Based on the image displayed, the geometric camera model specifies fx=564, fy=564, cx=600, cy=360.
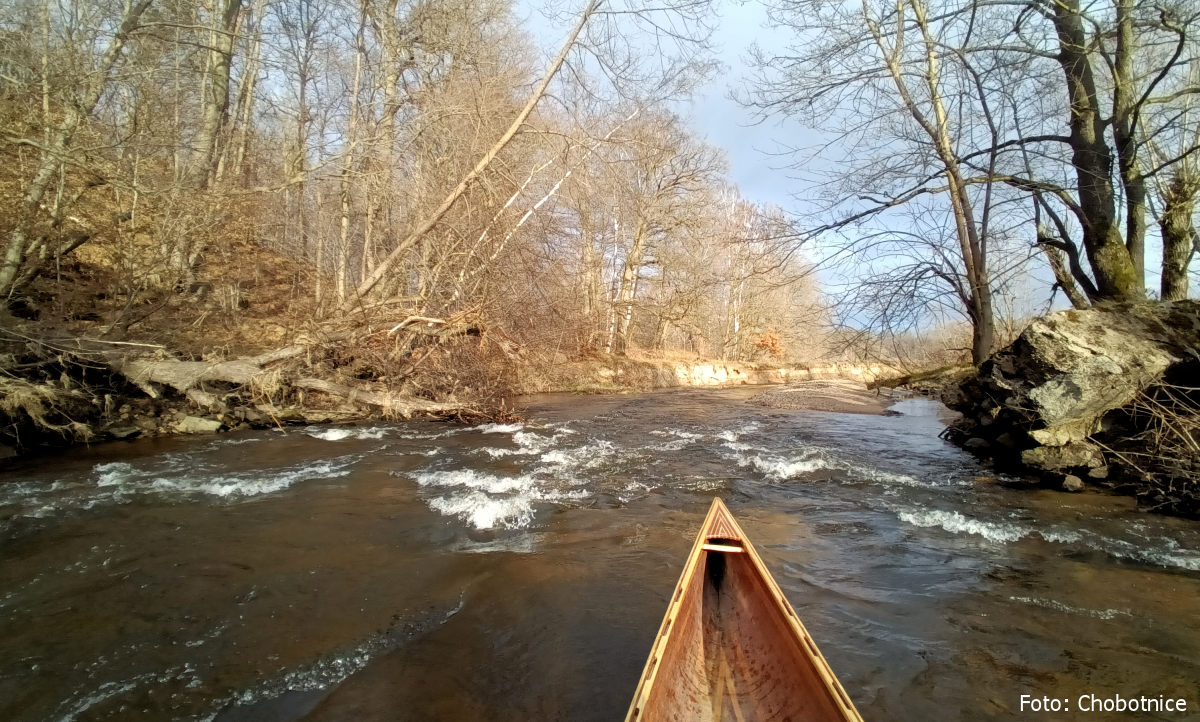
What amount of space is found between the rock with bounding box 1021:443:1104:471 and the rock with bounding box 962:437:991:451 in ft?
5.61

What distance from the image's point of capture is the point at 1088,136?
7.75m

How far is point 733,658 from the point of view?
2738mm

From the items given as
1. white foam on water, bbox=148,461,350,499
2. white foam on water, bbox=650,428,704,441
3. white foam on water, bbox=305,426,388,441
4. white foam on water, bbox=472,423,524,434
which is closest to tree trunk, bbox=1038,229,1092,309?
white foam on water, bbox=650,428,704,441

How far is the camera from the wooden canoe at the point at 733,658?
219 cm

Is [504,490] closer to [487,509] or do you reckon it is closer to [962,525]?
[487,509]

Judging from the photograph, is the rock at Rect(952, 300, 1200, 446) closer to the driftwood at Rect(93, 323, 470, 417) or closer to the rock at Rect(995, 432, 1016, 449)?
the rock at Rect(995, 432, 1016, 449)

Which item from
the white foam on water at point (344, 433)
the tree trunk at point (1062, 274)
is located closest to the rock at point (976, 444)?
the tree trunk at point (1062, 274)

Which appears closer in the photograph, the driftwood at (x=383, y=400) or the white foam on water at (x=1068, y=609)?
the white foam on water at (x=1068, y=609)

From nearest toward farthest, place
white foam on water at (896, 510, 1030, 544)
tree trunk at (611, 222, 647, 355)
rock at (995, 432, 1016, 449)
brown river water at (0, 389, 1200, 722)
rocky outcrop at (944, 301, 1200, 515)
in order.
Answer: brown river water at (0, 389, 1200, 722), white foam on water at (896, 510, 1030, 544), rocky outcrop at (944, 301, 1200, 515), rock at (995, 432, 1016, 449), tree trunk at (611, 222, 647, 355)

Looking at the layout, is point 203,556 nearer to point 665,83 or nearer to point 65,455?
point 65,455

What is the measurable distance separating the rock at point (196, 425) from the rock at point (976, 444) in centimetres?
1223

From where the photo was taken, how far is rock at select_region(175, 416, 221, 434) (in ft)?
29.8

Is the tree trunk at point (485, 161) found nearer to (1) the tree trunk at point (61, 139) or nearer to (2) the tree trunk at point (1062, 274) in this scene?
(1) the tree trunk at point (61, 139)

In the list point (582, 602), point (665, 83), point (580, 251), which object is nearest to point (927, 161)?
point (665, 83)
